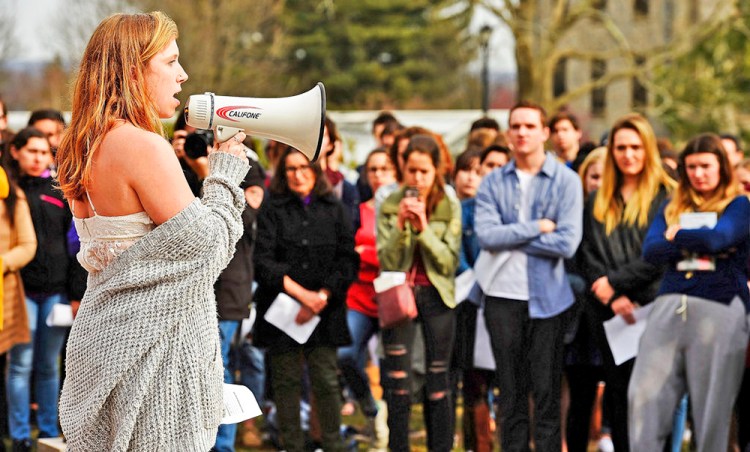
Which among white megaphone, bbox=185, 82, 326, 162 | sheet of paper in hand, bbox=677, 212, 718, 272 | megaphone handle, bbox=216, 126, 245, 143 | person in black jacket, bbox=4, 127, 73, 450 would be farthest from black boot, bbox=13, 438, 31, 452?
megaphone handle, bbox=216, 126, 245, 143

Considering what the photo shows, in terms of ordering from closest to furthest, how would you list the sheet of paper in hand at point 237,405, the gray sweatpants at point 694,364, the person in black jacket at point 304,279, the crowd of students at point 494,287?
the sheet of paper in hand at point 237,405, the gray sweatpants at point 694,364, the crowd of students at point 494,287, the person in black jacket at point 304,279

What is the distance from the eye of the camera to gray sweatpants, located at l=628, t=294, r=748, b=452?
23.0 ft

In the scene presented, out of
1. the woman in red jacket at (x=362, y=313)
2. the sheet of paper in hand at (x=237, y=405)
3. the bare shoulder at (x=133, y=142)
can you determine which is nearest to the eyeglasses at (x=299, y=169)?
the woman in red jacket at (x=362, y=313)

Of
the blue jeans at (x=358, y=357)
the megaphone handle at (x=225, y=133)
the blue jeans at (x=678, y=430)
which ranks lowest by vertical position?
the blue jeans at (x=678, y=430)

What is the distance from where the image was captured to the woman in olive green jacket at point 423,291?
25.3 ft

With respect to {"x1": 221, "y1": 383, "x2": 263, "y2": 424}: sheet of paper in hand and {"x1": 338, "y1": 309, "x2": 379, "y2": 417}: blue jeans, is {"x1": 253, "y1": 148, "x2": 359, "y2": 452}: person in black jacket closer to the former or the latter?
{"x1": 338, "y1": 309, "x2": 379, "y2": 417}: blue jeans

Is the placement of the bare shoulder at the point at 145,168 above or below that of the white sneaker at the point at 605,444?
above

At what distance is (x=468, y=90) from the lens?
203 ft

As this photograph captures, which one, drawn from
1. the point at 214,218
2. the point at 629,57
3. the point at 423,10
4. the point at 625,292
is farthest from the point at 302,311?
the point at 423,10

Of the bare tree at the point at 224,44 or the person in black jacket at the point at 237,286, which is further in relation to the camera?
the bare tree at the point at 224,44

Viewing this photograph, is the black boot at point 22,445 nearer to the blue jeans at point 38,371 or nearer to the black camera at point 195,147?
the blue jeans at point 38,371

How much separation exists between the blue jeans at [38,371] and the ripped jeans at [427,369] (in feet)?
7.51

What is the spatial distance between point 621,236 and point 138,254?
14.9 feet

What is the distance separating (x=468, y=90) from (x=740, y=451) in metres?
54.7
